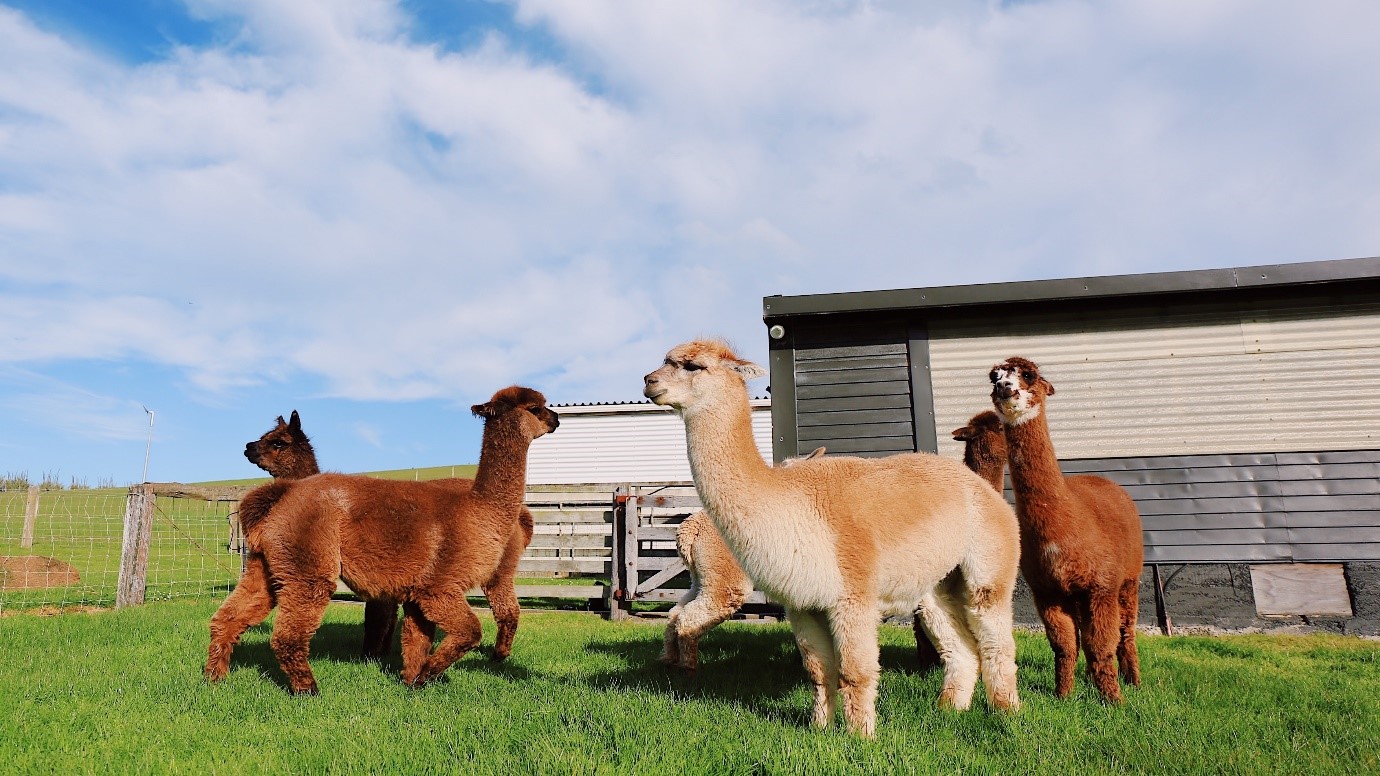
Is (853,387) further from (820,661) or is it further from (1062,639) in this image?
(820,661)

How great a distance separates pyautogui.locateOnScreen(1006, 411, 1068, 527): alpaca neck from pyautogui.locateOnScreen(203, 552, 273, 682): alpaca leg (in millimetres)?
5863

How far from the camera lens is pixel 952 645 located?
507cm

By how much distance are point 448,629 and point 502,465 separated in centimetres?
130

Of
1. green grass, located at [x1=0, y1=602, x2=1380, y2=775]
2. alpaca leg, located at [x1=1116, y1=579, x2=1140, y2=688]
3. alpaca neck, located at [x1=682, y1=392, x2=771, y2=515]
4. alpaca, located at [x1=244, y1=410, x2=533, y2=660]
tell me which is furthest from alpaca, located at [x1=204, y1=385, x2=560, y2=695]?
→ alpaca leg, located at [x1=1116, y1=579, x2=1140, y2=688]

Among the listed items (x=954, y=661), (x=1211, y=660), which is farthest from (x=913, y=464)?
(x=1211, y=660)

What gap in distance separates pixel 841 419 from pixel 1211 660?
4900 millimetres

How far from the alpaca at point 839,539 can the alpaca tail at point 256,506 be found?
3589 mm

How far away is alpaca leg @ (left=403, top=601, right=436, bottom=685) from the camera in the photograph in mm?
5496

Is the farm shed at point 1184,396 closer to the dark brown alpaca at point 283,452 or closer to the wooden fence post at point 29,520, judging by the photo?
the dark brown alpaca at point 283,452

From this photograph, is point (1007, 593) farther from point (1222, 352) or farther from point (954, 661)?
point (1222, 352)

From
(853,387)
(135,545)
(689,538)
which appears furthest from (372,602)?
(853,387)

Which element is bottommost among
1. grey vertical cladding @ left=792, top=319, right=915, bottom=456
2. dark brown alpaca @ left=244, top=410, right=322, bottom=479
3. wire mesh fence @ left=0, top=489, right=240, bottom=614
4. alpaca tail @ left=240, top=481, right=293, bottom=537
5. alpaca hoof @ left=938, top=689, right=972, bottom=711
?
alpaca hoof @ left=938, top=689, right=972, bottom=711

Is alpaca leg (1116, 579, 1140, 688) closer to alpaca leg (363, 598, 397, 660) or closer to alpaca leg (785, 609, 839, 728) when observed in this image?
alpaca leg (785, 609, 839, 728)

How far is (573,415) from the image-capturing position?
82.7 ft
